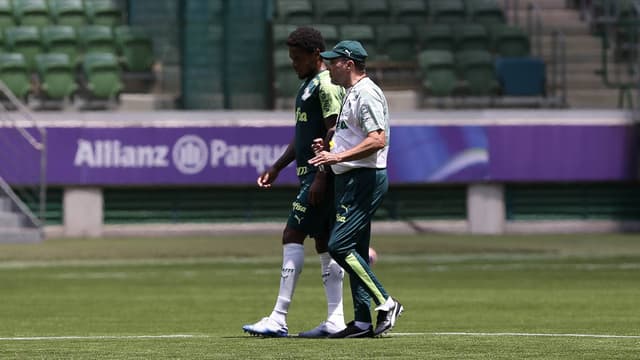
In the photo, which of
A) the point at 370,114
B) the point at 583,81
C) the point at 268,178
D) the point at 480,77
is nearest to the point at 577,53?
the point at 583,81

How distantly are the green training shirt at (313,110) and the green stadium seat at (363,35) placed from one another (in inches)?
816

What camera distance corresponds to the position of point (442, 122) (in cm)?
3017

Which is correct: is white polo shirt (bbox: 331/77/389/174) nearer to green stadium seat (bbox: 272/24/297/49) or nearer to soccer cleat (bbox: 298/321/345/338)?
soccer cleat (bbox: 298/321/345/338)

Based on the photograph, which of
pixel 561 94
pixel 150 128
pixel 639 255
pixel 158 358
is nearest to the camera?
pixel 158 358

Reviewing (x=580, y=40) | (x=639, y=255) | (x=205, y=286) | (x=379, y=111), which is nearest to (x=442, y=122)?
(x=580, y=40)

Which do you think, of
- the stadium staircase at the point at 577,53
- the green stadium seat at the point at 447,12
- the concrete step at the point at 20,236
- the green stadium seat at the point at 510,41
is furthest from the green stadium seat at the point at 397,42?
the concrete step at the point at 20,236

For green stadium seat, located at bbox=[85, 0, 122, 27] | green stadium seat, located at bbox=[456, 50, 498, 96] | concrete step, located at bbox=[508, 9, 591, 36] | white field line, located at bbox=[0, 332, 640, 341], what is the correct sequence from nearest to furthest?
white field line, located at bbox=[0, 332, 640, 341] < green stadium seat, located at bbox=[456, 50, 498, 96] < green stadium seat, located at bbox=[85, 0, 122, 27] < concrete step, located at bbox=[508, 9, 591, 36]

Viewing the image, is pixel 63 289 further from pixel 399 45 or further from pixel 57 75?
→ pixel 399 45

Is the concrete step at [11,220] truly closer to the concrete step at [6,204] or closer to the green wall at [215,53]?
the concrete step at [6,204]

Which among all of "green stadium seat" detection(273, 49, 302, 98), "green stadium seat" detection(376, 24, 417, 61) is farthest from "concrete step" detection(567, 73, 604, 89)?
"green stadium seat" detection(273, 49, 302, 98)

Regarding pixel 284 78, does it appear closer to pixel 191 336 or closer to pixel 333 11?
pixel 333 11

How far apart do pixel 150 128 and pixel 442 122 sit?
581cm

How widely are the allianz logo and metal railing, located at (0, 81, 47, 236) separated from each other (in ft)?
2.65

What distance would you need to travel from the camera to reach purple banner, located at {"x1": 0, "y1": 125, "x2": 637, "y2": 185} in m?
29.4
